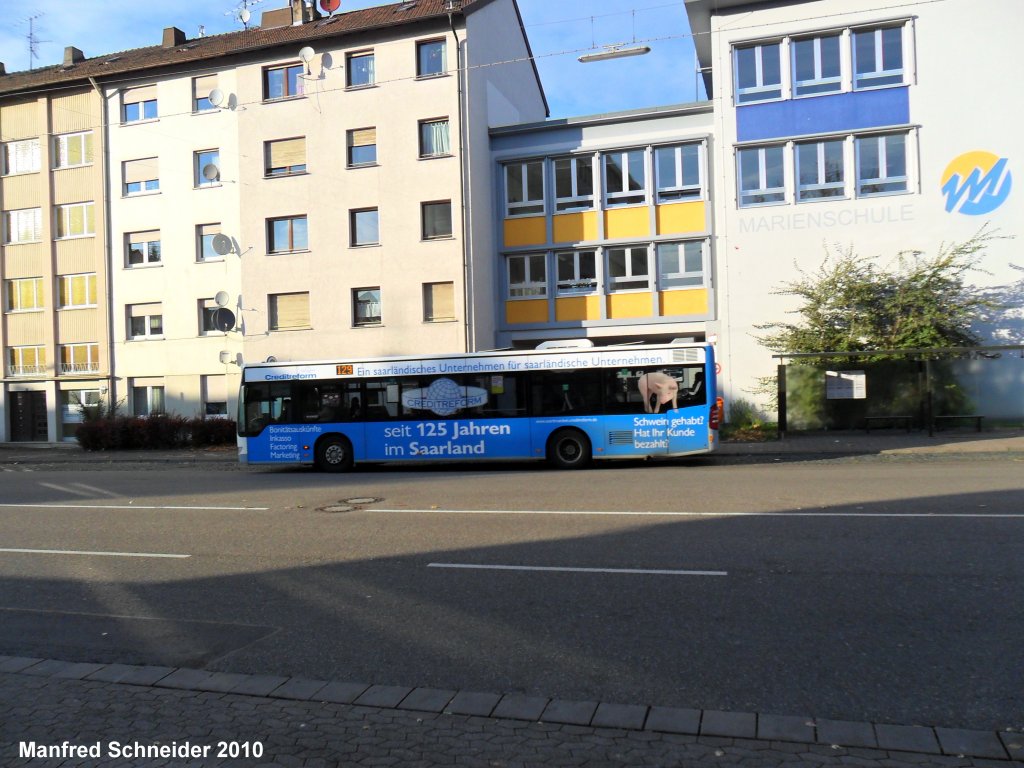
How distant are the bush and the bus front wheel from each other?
14507 millimetres

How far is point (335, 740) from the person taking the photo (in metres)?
4.09

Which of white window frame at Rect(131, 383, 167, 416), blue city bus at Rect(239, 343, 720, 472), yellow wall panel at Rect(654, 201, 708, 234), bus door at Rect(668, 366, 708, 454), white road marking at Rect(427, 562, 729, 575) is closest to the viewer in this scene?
white road marking at Rect(427, 562, 729, 575)

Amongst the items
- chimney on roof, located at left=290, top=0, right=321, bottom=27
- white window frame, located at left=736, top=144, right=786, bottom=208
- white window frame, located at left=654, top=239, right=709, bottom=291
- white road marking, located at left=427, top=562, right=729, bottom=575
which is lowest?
white road marking, located at left=427, top=562, right=729, bottom=575

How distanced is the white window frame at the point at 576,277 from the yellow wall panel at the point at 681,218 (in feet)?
8.13

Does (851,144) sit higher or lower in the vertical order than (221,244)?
higher

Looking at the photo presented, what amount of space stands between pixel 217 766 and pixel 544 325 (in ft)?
86.9

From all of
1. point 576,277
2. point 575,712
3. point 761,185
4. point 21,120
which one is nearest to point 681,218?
point 761,185

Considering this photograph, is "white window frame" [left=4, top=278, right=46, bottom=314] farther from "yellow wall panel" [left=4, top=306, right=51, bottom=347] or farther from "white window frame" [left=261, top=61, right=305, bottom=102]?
"white window frame" [left=261, top=61, right=305, bottom=102]

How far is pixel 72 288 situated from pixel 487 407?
76.3 ft

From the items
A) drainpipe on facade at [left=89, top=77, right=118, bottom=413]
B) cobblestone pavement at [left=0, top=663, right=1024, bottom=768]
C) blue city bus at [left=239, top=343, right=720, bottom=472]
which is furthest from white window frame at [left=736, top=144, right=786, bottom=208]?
cobblestone pavement at [left=0, top=663, right=1024, bottom=768]

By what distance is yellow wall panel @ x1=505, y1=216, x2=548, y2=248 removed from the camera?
2992 centimetres

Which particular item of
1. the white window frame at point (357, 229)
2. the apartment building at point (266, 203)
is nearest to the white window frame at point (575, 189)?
the apartment building at point (266, 203)

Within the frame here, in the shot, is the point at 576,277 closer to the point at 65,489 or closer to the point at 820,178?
the point at 820,178

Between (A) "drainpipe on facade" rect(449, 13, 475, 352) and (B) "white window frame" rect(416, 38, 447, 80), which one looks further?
(B) "white window frame" rect(416, 38, 447, 80)
